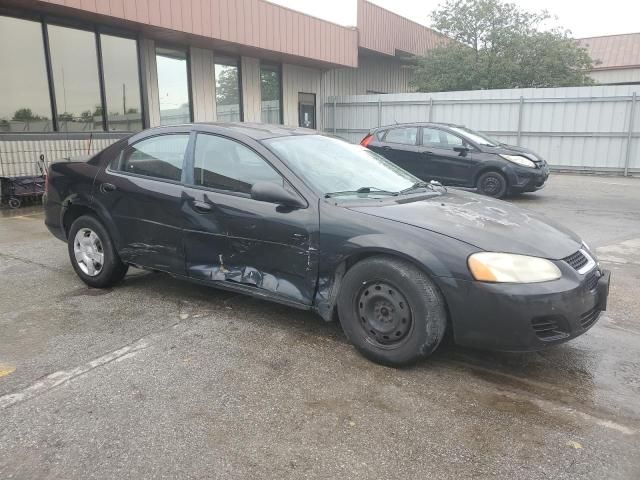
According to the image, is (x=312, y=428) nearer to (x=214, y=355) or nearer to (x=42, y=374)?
(x=214, y=355)

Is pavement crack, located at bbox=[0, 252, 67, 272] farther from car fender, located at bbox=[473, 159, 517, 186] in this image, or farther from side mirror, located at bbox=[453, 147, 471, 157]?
car fender, located at bbox=[473, 159, 517, 186]

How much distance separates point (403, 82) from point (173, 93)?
558 inches

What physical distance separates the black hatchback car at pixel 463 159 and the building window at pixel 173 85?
19.4 ft

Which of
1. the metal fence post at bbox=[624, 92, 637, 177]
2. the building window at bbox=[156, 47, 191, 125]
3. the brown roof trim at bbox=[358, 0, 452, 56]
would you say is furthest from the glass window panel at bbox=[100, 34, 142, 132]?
the metal fence post at bbox=[624, 92, 637, 177]

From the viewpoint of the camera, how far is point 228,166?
396 cm

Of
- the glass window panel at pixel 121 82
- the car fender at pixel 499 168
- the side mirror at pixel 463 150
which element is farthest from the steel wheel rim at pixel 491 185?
the glass window panel at pixel 121 82

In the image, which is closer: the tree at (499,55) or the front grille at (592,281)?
the front grille at (592,281)

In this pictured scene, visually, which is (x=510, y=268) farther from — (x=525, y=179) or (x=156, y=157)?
(x=525, y=179)

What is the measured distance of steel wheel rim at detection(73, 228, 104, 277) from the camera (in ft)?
15.5

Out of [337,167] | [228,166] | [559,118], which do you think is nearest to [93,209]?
[228,166]

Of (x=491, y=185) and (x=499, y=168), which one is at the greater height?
(x=499, y=168)

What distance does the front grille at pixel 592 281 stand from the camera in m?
3.09

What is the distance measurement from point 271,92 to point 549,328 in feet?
51.1

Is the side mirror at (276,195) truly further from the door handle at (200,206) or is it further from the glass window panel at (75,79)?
the glass window panel at (75,79)
